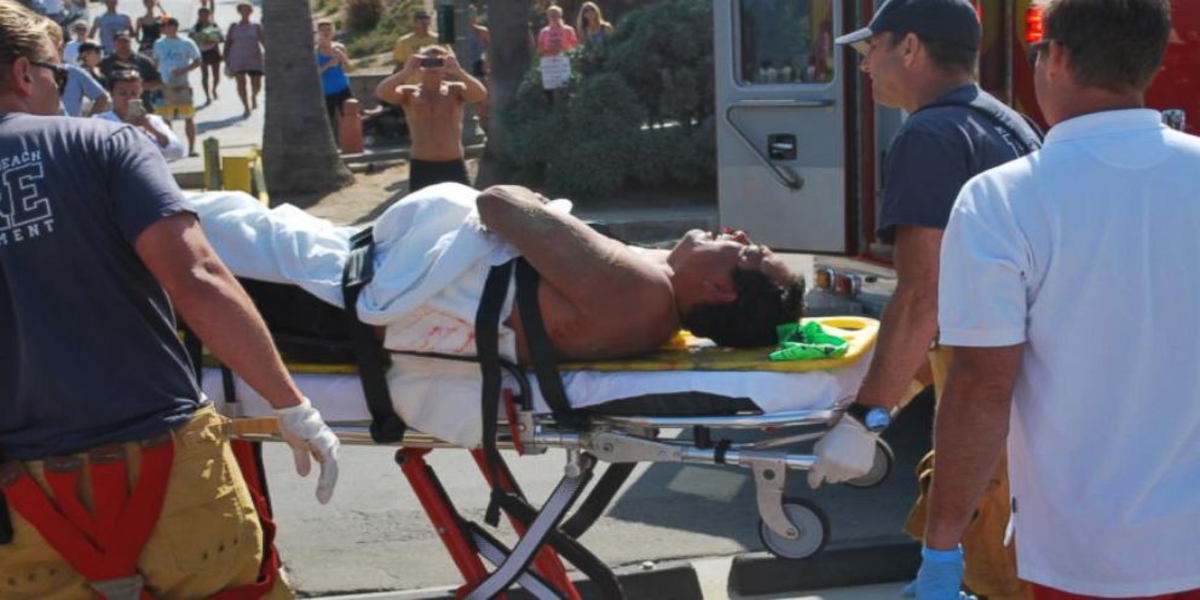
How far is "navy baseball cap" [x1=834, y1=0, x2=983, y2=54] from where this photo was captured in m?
4.08

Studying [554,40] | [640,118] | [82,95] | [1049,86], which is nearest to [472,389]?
[1049,86]

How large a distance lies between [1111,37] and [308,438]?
74.0 inches

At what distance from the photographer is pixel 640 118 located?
15266 millimetres

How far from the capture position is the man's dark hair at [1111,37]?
2.77 m

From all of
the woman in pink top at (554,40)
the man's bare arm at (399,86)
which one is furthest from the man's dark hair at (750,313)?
the woman in pink top at (554,40)

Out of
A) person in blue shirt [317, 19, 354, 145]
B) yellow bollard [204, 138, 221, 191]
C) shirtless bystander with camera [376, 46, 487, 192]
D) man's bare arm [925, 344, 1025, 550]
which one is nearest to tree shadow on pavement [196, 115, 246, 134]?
person in blue shirt [317, 19, 354, 145]

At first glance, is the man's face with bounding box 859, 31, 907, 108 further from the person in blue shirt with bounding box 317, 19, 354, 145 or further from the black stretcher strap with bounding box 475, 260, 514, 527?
the person in blue shirt with bounding box 317, 19, 354, 145

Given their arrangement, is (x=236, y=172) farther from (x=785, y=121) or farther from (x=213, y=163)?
(x=785, y=121)

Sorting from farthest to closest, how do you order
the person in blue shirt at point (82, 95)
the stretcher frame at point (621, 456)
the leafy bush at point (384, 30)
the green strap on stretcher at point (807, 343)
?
the leafy bush at point (384, 30)
the person in blue shirt at point (82, 95)
the green strap on stretcher at point (807, 343)
the stretcher frame at point (621, 456)

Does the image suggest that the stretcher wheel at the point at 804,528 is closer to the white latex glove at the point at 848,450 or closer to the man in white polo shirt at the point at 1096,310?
the white latex glove at the point at 848,450

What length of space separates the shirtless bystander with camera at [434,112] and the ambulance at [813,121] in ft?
5.91

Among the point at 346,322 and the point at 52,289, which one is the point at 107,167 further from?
A: the point at 346,322

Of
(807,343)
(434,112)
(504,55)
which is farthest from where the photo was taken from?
(504,55)

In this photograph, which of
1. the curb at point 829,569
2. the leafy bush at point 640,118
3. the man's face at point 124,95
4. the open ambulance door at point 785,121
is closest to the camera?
the curb at point 829,569
